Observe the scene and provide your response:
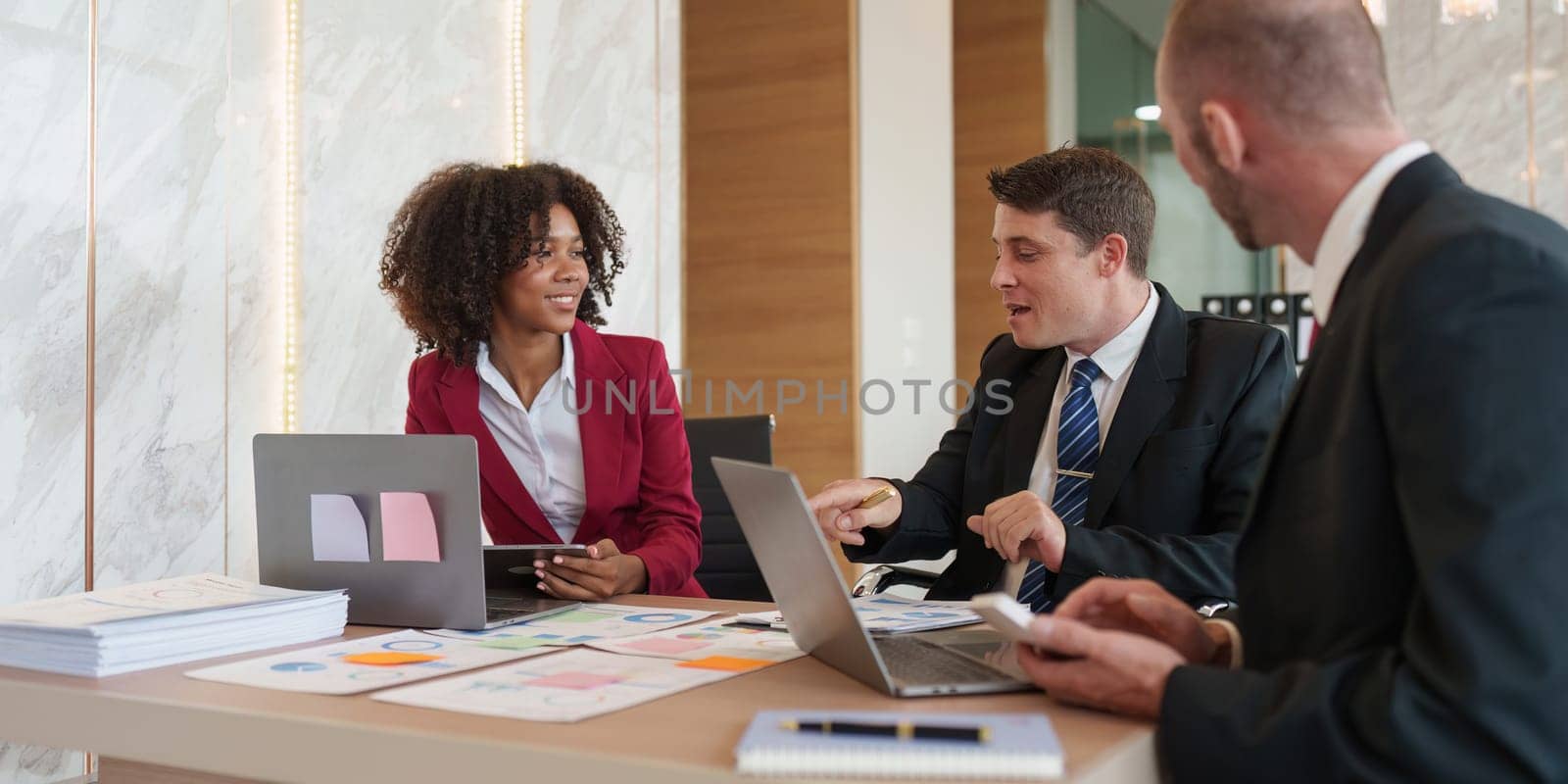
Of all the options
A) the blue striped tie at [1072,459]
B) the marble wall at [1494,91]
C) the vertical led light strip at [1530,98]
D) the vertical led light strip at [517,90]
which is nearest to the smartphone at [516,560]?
the blue striped tie at [1072,459]

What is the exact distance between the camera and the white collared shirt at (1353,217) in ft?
3.68

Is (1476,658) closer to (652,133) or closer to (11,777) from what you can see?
(11,777)

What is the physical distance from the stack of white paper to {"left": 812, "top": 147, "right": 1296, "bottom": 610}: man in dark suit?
2.66 feet

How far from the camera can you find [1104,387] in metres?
2.29

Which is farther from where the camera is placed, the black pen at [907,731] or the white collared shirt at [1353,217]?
the white collared shirt at [1353,217]

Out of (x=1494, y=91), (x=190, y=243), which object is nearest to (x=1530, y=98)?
(x=1494, y=91)

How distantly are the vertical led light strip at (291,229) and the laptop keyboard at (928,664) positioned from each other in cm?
211

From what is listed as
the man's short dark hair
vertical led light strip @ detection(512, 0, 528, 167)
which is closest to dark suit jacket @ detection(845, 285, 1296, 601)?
the man's short dark hair

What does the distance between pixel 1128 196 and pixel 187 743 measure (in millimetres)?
1761

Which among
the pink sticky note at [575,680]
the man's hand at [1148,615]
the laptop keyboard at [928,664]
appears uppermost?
→ the man's hand at [1148,615]

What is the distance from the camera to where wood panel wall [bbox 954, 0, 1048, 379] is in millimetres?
7383

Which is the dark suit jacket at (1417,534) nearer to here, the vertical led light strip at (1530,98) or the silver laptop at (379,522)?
the silver laptop at (379,522)

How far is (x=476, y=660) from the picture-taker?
56.3 inches

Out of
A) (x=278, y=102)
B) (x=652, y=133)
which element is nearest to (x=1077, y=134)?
(x=652, y=133)
